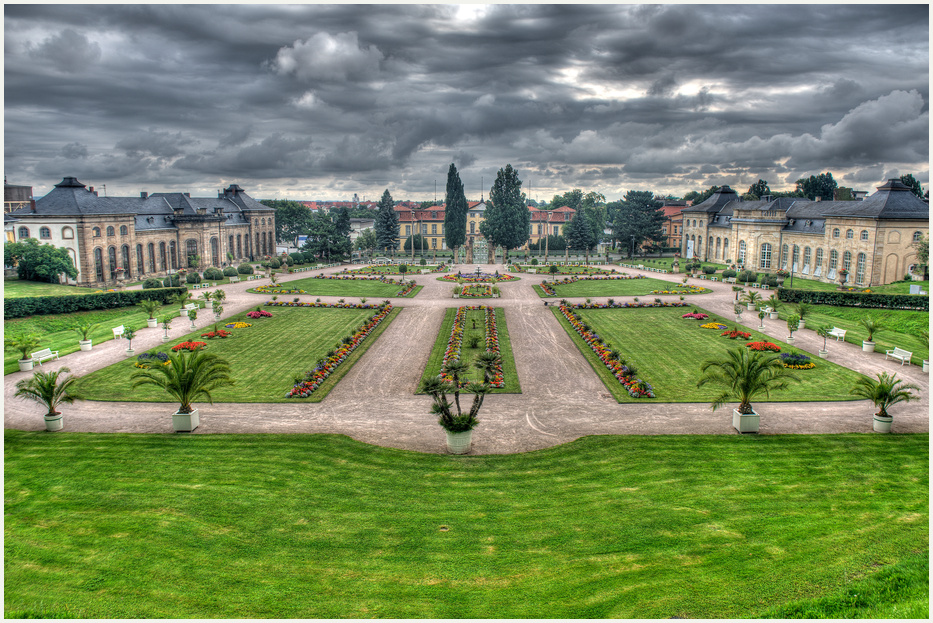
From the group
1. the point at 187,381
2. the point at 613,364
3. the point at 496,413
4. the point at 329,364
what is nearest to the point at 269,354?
the point at 329,364

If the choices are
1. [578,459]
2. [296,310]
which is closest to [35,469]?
[578,459]

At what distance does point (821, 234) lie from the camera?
56.3m

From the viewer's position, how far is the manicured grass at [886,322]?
29.4 meters

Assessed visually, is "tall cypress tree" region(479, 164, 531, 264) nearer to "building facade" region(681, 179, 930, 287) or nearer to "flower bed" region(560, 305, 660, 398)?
"building facade" region(681, 179, 930, 287)

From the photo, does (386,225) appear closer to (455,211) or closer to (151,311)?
(455,211)

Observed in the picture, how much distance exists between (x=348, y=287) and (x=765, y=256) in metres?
48.6

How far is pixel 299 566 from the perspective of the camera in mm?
10750

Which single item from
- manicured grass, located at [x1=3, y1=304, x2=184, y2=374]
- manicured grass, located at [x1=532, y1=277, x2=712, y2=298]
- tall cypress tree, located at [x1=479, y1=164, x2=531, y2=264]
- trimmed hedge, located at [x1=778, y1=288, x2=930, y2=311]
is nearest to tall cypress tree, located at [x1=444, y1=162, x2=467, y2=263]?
tall cypress tree, located at [x1=479, y1=164, x2=531, y2=264]

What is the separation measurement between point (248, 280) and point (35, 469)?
160ft

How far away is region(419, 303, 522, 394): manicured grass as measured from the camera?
959 inches

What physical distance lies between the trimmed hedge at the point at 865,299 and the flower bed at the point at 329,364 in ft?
94.6

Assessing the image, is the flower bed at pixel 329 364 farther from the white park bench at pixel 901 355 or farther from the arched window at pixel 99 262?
the arched window at pixel 99 262

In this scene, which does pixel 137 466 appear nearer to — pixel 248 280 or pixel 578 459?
pixel 578 459

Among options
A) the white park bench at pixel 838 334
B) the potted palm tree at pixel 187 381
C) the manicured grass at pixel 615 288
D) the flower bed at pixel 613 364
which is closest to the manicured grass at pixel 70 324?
the potted palm tree at pixel 187 381
